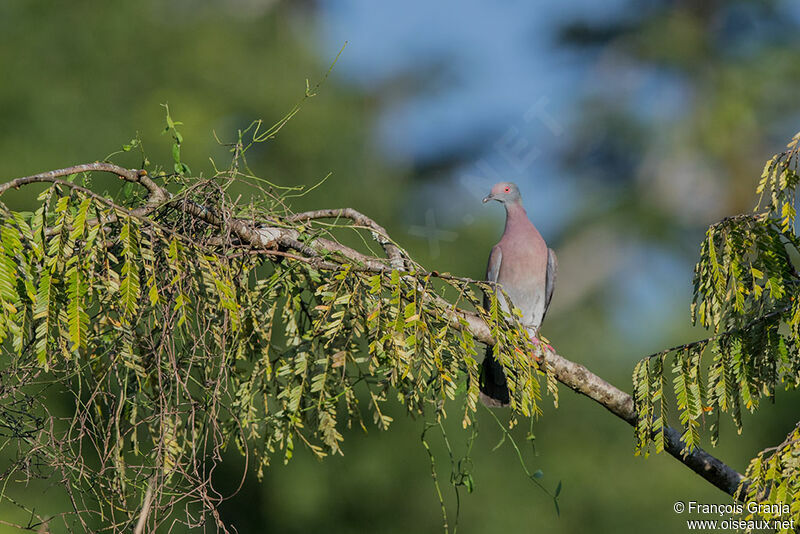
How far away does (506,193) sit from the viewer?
497 cm

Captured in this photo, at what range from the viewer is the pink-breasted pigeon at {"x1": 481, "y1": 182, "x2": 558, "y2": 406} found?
4750 mm

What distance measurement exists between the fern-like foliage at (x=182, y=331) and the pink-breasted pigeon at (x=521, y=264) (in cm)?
206

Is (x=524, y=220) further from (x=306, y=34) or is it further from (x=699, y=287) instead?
(x=306, y=34)

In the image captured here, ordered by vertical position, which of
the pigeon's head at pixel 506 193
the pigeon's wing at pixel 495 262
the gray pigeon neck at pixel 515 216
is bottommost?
the pigeon's wing at pixel 495 262

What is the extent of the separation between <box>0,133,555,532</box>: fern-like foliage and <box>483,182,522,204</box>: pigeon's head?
230 cm

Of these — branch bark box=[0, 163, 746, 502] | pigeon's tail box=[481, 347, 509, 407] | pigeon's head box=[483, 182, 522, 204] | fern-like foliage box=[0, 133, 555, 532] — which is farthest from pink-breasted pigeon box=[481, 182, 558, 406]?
fern-like foliage box=[0, 133, 555, 532]

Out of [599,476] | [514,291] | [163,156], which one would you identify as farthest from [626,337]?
[514,291]

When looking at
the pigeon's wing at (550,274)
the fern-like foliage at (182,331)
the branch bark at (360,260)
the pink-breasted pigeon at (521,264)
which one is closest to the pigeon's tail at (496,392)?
the pink-breasted pigeon at (521,264)

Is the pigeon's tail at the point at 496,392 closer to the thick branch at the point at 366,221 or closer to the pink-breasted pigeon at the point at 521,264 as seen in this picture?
the pink-breasted pigeon at the point at 521,264

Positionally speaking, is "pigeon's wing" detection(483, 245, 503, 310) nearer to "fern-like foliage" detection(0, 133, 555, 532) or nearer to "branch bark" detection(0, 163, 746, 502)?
"branch bark" detection(0, 163, 746, 502)

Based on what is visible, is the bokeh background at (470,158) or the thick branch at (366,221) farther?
the bokeh background at (470,158)

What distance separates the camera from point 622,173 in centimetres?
1312

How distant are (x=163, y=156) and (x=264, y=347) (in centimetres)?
607

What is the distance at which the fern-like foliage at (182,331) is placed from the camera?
1.97m
